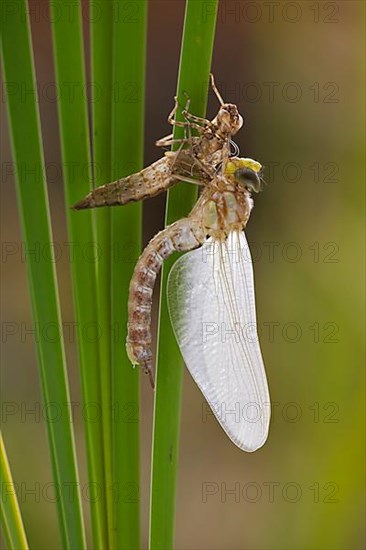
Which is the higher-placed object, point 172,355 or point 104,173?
point 104,173

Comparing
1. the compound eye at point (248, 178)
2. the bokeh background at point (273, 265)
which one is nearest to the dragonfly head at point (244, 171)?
the compound eye at point (248, 178)

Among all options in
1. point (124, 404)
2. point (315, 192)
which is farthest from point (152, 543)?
point (315, 192)

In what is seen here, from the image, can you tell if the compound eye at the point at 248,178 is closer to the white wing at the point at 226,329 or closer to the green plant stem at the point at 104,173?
the white wing at the point at 226,329

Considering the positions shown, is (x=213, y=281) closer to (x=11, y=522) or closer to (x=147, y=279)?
(x=147, y=279)

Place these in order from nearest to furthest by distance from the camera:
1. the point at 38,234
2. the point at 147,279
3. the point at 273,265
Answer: the point at 38,234
the point at 147,279
the point at 273,265

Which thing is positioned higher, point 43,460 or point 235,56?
point 235,56

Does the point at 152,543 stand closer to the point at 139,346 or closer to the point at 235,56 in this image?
the point at 139,346

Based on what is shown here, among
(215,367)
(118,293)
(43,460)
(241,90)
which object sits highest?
(241,90)

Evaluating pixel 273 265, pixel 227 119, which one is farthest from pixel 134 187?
pixel 273 265
